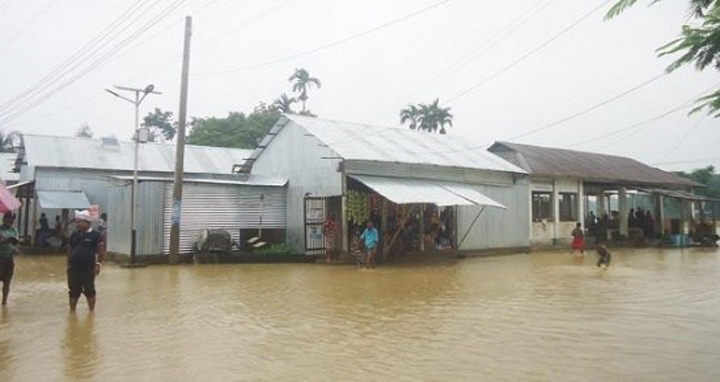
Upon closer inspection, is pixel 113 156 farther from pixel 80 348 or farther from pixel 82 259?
pixel 80 348

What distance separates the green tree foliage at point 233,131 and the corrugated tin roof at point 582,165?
75.4 feet

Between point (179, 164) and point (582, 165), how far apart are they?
20631 millimetres

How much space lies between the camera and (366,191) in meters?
20.8

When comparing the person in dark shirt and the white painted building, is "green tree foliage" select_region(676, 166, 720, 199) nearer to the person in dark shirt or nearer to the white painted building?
the white painted building

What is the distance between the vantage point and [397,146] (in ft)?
75.8

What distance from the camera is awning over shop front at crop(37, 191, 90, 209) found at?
78.0ft

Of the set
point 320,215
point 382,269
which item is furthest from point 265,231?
point 382,269

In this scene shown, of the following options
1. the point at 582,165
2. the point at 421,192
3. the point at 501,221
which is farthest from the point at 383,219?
the point at 582,165

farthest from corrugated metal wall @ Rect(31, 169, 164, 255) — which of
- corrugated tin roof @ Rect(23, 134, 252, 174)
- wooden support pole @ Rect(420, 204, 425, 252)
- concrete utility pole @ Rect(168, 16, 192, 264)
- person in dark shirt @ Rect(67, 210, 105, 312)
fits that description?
person in dark shirt @ Rect(67, 210, 105, 312)

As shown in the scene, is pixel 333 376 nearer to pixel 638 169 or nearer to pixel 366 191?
pixel 366 191

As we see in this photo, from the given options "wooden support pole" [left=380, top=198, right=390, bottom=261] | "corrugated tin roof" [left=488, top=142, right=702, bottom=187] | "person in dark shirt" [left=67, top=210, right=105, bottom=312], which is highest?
"corrugated tin roof" [left=488, top=142, right=702, bottom=187]

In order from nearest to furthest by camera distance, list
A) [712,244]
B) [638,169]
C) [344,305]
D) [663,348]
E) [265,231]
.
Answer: [663,348] → [344,305] → [265,231] → [712,244] → [638,169]

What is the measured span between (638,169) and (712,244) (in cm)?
669

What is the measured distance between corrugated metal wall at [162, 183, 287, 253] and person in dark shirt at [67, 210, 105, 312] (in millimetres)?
9684
